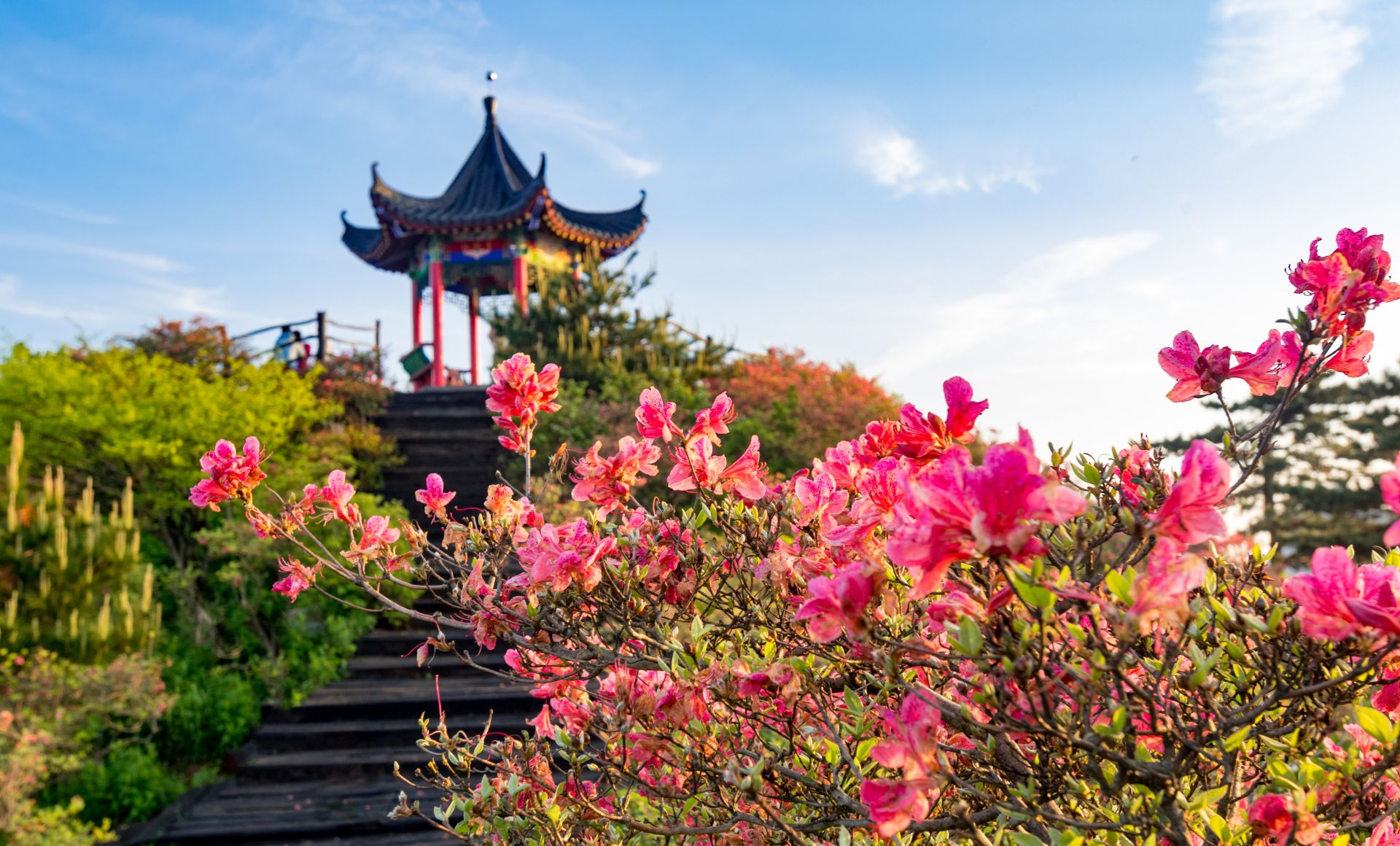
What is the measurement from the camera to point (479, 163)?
20.5 m

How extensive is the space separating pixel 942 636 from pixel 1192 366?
736mm

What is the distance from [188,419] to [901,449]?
37.8 feet

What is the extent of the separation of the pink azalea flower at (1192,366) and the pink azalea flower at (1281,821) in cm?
78

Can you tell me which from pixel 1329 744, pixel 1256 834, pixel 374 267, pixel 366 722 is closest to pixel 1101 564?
pixel 1256 834

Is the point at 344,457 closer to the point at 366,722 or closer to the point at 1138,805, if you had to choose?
the point at 366,722

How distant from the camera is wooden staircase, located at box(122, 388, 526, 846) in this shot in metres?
5.61

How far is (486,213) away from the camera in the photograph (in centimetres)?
1752

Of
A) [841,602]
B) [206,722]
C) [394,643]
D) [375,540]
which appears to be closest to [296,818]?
[394,643]

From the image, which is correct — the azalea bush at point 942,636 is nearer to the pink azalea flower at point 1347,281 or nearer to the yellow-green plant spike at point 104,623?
the pink azalea flower at point 1347,281

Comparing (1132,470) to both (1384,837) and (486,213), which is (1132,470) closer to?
(1384,837)

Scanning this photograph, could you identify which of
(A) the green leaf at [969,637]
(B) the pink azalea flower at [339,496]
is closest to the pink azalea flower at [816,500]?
(A) the green leaf at [969,637]

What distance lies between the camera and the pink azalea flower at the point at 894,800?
46.9 inches

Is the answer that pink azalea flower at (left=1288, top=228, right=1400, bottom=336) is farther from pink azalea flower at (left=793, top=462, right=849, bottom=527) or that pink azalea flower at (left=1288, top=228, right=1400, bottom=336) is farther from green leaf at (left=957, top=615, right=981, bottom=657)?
green leaf at (left=957, top=615, right=981, bottom=657)

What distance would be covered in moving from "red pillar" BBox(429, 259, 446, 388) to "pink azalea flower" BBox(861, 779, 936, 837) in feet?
57.5
